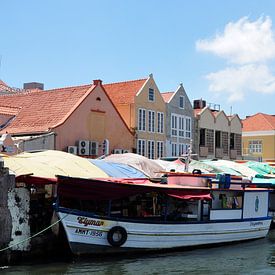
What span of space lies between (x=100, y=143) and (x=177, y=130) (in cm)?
1111

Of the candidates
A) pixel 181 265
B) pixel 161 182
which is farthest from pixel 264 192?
pixel 181 265

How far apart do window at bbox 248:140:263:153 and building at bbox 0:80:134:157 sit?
2847 cm

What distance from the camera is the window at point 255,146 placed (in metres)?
64.3

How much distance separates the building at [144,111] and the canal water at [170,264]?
2114cm

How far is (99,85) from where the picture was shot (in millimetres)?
36750

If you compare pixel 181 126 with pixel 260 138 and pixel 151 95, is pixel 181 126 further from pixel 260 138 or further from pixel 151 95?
Result: pixel 260 138

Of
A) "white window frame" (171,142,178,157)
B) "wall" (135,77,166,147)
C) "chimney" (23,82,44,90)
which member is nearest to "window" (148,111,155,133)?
"wall" (135,77,166,147)

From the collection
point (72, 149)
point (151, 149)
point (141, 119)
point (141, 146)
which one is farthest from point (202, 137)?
point (72, 149)

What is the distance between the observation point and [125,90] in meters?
43.3

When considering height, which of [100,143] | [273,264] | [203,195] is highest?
[100,143]

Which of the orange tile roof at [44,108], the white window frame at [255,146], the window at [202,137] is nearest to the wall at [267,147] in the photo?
the white window frame at [255,146]

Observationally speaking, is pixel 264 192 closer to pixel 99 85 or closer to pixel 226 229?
pixel 226 229

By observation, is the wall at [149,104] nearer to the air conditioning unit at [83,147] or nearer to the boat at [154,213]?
the air conditioning unit at [83,147]

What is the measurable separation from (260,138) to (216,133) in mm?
14690
